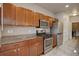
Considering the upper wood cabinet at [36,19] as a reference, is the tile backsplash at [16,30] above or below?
below

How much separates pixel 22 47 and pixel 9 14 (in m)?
0.73

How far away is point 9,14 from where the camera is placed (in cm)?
232

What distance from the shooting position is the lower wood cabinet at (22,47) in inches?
74.7

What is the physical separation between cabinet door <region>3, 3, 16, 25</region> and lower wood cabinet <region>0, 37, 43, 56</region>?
0.50 m

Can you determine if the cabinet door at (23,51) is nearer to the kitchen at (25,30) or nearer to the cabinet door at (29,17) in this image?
Answer: the kitchen at (25,30)

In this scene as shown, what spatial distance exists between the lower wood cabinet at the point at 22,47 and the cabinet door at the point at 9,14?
0.50 m

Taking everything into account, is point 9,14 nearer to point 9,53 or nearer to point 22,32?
point 22,32

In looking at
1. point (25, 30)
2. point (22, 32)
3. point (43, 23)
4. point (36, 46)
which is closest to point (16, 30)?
point (22, 32)

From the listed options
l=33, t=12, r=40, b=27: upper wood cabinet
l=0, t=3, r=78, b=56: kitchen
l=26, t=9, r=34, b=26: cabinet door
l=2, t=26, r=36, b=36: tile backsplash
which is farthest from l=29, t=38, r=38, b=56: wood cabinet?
l=33, t=12, r=40, b=27: upper wood cabinet

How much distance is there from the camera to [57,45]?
2.71 m

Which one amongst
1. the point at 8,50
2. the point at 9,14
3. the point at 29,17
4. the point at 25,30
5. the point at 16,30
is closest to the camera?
the point at 8,50

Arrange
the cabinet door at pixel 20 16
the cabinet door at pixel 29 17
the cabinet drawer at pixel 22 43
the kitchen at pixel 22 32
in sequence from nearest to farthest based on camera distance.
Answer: the kitchen at pixel 22 32, the cabinet drawer at pixel 22 43, the cabinet door at pixel 20 16, the cabinet door at pixel 29 17

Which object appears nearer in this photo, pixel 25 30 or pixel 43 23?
pixel 25 30

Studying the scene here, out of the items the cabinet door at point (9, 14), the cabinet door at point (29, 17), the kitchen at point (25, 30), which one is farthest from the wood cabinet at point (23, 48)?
the cabinet door at point (29, 17)
